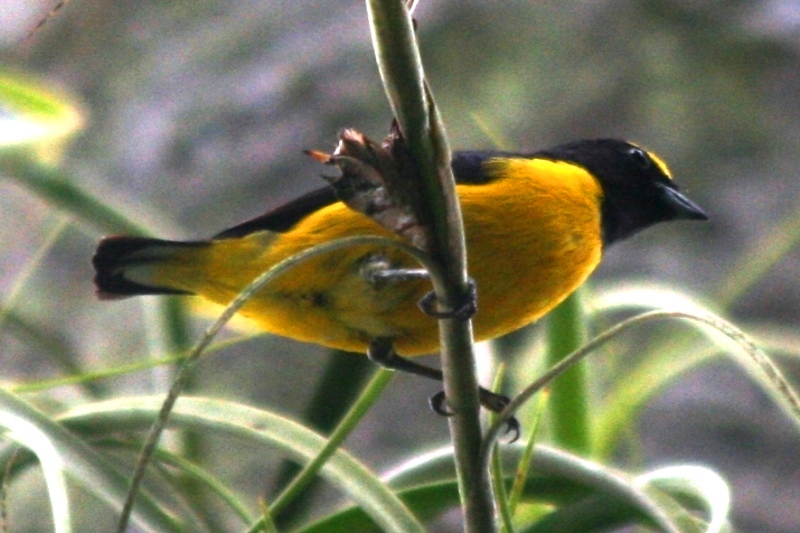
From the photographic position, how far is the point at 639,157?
70.7 inches

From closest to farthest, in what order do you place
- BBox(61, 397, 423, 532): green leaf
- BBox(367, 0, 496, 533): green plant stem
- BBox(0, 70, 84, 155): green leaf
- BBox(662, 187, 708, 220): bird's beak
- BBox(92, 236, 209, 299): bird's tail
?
BBox(367, 0, 496, 533): green plant stem → BBox(61, 397, 423, 532): green leaf → BBox(0, 70, 84, 155): green leaf → BBox(92, 236, 209, 299): bird's tail → BBox(662, 187, 708, 220): bird's beak

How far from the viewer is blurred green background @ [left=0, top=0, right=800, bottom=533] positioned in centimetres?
286

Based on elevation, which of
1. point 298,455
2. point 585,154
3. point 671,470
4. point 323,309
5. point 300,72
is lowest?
point 671,470

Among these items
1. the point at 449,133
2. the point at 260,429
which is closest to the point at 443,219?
the point at 260,429

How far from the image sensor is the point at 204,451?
1.70 meters

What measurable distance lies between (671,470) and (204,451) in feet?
2.79

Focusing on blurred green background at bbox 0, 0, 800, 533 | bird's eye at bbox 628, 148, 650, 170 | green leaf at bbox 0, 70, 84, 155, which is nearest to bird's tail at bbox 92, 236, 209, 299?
green leaf at bbox 0, 70, 84, 155

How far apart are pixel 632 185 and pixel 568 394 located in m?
0.56

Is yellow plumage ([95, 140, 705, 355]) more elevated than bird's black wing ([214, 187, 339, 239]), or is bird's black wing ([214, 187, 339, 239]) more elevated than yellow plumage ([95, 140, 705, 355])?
bird's black wing ([214, 187, 339, 239])

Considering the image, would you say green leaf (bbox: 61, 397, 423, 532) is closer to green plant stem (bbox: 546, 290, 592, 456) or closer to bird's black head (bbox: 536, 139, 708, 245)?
green plant stem (bbox: 546, 290, 592, 456)

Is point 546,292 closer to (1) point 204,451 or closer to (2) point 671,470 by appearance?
(2) point 671,470

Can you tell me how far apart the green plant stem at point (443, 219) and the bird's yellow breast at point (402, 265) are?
22.0 inches

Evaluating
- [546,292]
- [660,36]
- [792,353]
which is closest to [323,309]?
[546,292]

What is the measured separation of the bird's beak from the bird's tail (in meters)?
0.76
